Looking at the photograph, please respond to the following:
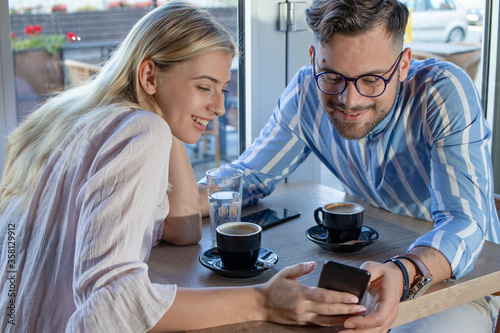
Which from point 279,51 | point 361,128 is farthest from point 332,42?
point 279,51

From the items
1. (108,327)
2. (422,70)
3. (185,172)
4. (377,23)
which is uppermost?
(377,23)

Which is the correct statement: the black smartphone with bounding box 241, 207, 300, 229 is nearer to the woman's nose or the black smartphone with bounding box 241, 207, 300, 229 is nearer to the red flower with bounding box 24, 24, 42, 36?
the woman's nose

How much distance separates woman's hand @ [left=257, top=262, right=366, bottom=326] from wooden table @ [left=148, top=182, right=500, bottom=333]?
0.06ft

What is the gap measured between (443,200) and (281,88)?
1131 millimetres

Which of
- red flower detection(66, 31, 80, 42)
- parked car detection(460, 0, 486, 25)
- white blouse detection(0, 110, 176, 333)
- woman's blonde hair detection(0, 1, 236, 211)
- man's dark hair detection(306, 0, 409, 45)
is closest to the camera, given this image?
white blouse detection(0, 110, 176, 333)

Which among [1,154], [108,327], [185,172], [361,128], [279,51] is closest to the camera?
[108,327]

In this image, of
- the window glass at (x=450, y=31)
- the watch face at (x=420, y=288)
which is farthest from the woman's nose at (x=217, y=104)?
the window glass at (x=450, y=31)

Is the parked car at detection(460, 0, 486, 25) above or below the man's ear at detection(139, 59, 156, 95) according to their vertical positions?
above

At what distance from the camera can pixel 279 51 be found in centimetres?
231

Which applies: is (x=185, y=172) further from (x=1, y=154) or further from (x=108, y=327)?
(x=1, y=154)

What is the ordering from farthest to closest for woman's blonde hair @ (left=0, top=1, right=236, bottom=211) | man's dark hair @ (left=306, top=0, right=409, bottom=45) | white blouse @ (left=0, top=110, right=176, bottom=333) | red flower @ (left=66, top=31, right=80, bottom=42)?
red flower @ (left=66, top=31, right=80, bottom=42)
man's dark hair @ (left=306, top=0, right=409, bottom=45)
woman's blonde hair @ (left=0, top=1, right=236, bottom=211)
white blouse @ (left=0, top=110, right=176, bottom=333)

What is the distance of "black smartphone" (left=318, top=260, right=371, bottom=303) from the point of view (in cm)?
96

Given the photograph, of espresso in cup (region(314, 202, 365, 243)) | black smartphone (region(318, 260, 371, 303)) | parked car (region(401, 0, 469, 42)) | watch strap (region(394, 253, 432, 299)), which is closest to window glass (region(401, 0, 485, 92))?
parked car (region(401, 0, 469, 42))

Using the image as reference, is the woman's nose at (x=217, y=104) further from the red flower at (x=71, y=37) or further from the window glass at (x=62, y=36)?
the red flower at (x=71, y=37)
